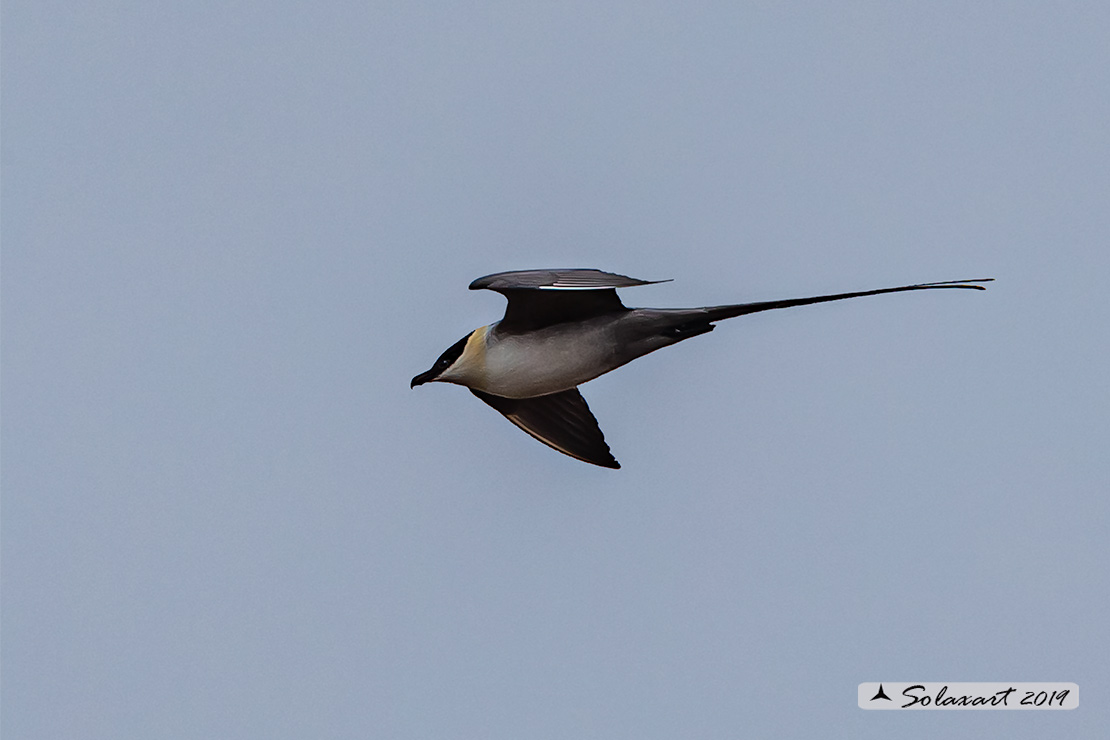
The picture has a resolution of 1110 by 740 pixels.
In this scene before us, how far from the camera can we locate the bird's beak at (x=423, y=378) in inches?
555

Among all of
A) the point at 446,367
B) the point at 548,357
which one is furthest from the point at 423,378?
the point at 548,357

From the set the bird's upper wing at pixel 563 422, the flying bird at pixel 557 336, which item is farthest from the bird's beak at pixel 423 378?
the bird's upper wing at pixel 563 422

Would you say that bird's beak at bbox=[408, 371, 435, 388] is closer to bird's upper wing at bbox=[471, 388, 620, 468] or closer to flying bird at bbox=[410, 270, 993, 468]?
flying bird at bbox=[410, 270, 993, 468]

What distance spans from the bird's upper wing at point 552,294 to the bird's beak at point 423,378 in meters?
0.91

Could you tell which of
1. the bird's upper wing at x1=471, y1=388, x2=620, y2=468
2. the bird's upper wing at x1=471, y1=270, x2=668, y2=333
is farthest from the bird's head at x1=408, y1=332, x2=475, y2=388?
the bird's upper wing at x1=471, y1=388, x2=620, y2=468

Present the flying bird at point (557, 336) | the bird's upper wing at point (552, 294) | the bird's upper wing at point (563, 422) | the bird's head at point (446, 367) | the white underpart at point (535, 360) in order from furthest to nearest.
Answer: the bird's upper wing at point (563, 422) → the bird's head at point (446, 367) → the white underpart at point (535, 360) → the flying bird at point (557, 336) → the bird's upper wing at point (552, 294)

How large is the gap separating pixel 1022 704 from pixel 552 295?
571cm

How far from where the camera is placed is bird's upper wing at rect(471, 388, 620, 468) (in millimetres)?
15102

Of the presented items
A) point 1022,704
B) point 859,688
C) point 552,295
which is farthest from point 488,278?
point 1022,704

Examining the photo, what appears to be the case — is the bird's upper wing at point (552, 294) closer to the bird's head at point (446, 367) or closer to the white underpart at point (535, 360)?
the white underpart at point (535, 360)

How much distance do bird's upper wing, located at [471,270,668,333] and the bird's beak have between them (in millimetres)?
914

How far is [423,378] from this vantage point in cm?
1411

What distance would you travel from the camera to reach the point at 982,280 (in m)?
12.2

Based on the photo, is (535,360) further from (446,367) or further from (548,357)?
(446,367)
